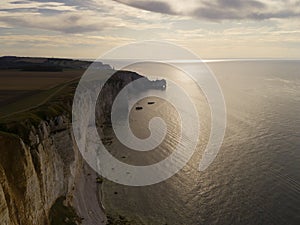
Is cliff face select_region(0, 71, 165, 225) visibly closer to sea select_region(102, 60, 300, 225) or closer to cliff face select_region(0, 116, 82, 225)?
cliff face select_region(0, 116, 82, 225)

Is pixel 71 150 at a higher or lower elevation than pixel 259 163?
higher

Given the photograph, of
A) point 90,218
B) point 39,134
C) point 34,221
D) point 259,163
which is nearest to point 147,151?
point 259,163

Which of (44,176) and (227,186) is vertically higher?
(44,176)

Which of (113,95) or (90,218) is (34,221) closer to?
(90,218)

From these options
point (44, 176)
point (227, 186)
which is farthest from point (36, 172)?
point (227, 186)

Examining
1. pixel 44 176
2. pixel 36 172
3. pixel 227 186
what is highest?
pixel 36 172

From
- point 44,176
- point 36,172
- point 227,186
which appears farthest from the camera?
point 227,186

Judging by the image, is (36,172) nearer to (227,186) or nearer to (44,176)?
(44,176)

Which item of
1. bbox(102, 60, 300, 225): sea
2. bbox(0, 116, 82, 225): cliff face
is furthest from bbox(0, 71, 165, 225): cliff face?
bbox(102, 60, 300, 225): sea

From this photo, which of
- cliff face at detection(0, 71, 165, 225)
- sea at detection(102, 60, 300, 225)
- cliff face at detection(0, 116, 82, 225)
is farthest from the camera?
sea at detection(102, 60, 300, 225)
